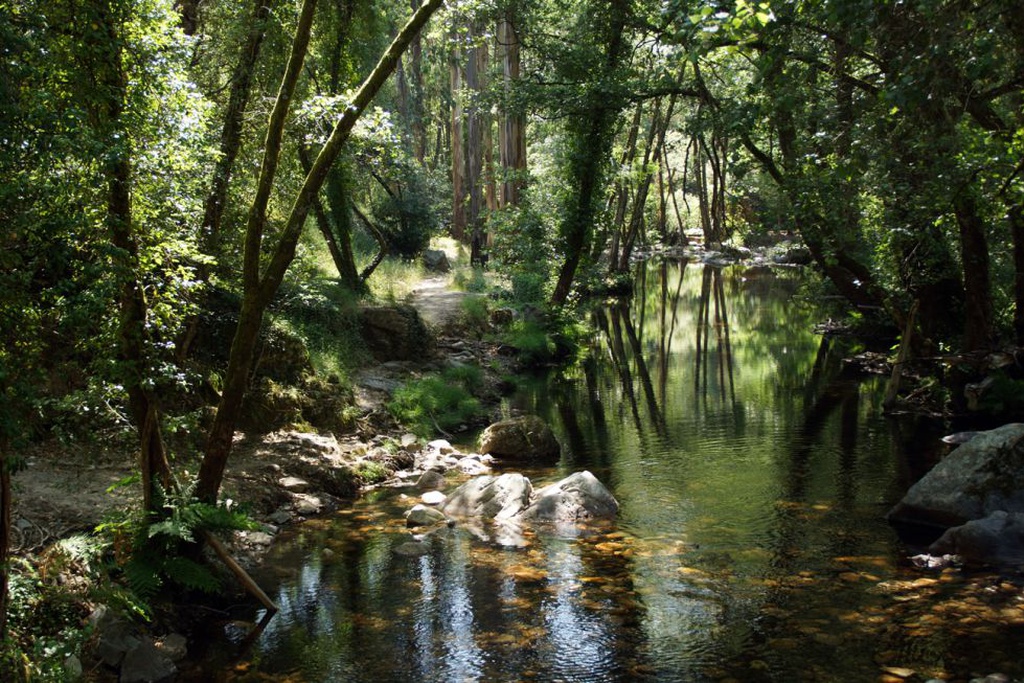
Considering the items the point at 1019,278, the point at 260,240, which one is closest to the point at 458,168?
the point at 1019,278

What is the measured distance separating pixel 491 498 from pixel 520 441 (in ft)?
8.32

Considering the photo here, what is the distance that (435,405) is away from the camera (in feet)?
49.0

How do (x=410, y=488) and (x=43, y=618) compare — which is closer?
(x=43, y=618)

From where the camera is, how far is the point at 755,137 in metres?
17.4

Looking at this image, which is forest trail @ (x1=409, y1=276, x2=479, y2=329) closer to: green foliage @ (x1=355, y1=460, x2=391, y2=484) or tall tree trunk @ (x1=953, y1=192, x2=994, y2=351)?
green foliage @ (x1=355, y1=460, x2=391, y2=484)

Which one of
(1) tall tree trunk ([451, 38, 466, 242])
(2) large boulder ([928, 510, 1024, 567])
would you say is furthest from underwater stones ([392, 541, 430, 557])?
(1) tall tree trunk ([451, 38, 466, 242])

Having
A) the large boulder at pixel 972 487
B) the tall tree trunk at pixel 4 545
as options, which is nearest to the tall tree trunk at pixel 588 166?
the large boulder at pixel 972 487

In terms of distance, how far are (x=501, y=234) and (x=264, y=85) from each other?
1141cm

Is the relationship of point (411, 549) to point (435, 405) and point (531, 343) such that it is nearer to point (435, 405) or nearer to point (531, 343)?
point (435, 405)

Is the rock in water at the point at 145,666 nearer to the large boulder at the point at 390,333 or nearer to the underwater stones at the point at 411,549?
the underwater stones at the point at 411,549

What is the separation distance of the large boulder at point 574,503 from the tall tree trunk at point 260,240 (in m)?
3.82

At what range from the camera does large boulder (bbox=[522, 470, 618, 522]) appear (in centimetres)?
988

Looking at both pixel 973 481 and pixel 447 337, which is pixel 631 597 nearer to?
pixel 973 481

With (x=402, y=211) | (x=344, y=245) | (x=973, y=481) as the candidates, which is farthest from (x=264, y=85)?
(x=402, y=211)
